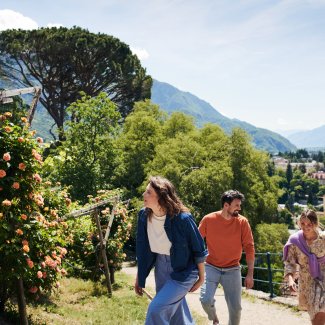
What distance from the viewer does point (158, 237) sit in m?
3.60

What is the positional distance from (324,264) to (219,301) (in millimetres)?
5241

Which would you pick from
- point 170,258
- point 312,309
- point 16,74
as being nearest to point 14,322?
point 170,258

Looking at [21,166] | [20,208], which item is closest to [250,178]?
[20,208]

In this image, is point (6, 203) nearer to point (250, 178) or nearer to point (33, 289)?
point (33, 289)

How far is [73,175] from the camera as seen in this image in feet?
68.9

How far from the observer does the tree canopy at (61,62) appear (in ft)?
101

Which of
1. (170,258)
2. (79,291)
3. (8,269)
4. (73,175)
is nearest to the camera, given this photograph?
(170,258)

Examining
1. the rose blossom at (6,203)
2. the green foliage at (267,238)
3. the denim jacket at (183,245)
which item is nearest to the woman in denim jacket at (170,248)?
the denim jacket at (183,245)

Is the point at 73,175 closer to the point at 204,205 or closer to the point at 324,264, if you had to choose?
the point at 204,205

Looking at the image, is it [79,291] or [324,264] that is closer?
[324,264]

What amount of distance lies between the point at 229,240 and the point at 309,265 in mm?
1006

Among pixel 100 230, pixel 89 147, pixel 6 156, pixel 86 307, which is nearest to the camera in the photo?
pixel 6 156

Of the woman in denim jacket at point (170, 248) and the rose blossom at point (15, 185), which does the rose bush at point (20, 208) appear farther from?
the woman in denim jacket at point (170, 248)

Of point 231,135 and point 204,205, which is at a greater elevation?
point 231,135
